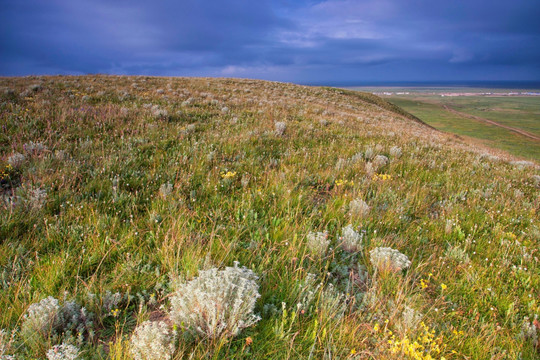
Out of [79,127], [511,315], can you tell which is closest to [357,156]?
[511,315]

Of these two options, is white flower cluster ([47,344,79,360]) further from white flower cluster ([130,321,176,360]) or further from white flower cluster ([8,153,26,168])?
white flower cluster ([8,153,26,168])

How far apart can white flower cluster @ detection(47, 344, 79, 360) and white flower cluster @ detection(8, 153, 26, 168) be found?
389 centimetres

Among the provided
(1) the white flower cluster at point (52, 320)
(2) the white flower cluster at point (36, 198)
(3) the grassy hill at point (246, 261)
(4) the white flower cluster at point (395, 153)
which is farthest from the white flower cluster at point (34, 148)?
(4) the white flower cluster at point (395, 153)

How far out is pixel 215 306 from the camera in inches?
74.6

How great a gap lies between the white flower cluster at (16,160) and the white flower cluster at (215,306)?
13.3 feet

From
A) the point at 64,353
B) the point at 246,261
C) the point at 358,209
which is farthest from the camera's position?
the point at 358,209

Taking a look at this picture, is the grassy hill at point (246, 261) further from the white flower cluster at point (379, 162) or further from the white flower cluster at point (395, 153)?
the white flower cluster at point (395, 153)

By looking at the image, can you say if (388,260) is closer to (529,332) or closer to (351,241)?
(351,241)

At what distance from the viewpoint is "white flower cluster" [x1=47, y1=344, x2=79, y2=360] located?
1.56 meters

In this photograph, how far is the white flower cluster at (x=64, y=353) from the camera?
156 centimetres

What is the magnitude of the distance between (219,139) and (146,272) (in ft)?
14.8

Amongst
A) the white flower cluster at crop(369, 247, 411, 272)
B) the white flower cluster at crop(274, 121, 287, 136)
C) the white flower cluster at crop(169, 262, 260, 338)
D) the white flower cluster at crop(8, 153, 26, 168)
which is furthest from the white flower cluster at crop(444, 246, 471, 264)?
the white flower cluster at crop(8, 153, 26, 168)

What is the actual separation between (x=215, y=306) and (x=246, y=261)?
752mm

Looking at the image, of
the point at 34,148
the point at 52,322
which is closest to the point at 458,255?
the point at 52,322
